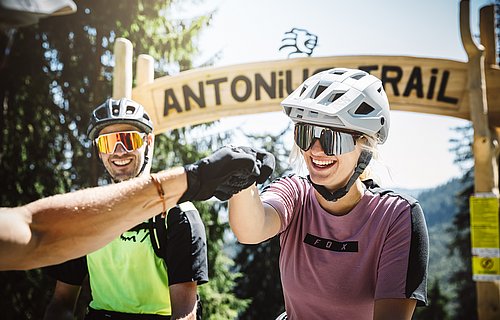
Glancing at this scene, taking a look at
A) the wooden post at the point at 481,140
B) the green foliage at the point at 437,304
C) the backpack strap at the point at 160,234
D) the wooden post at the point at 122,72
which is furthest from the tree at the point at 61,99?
the green foliage at the point at 437,304

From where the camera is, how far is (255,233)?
2.63 metres

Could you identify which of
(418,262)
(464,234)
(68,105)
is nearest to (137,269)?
(418,262)

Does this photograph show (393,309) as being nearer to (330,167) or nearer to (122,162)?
(330,167)

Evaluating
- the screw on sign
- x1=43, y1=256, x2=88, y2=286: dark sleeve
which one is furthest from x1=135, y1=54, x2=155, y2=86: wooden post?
the screw on sign

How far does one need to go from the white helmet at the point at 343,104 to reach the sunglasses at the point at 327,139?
0.04 metres

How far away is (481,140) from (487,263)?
1.37m

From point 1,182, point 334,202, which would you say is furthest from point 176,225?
point 1,182

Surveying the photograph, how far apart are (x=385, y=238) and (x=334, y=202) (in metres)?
0.39

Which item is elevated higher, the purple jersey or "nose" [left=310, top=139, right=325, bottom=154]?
"nose" [left=310, top=139, right=325, bottom=154]

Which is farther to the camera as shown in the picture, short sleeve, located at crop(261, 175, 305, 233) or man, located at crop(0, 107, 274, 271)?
short sleeve, located at crop(261, 175, 305, 233)

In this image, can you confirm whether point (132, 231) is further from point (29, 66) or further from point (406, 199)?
point (29, 66)

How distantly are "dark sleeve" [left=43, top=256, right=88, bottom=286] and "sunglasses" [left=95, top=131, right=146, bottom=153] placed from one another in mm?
750

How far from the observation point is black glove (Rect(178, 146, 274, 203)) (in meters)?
1.92

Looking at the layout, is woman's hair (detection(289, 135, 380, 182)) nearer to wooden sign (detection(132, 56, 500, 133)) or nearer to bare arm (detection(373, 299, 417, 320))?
bare arm (detection(373, 299, 417, 320))
